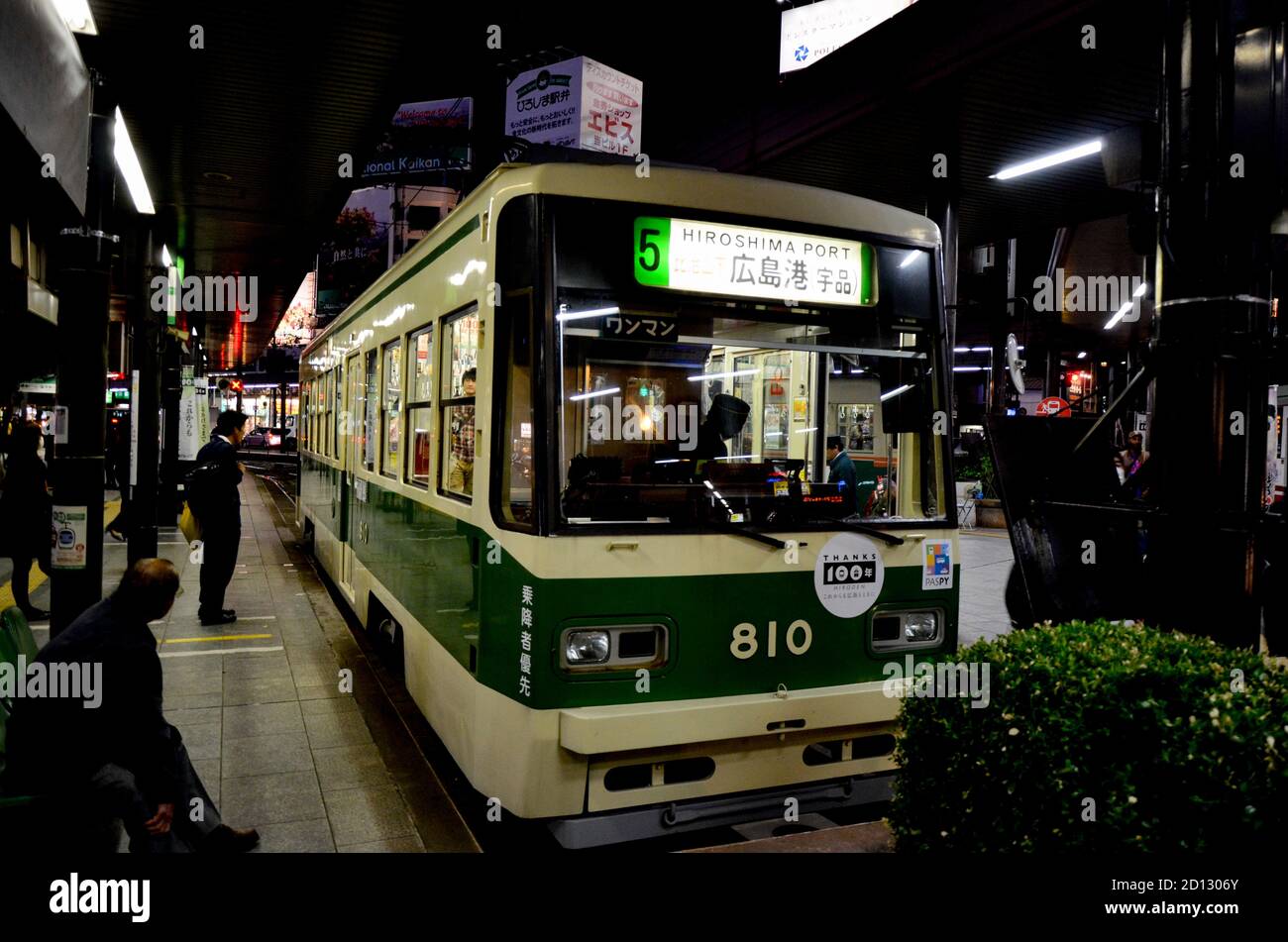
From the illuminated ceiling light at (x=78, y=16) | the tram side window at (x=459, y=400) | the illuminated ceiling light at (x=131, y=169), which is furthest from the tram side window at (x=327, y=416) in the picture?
the tram side window at (x=459, y=400)

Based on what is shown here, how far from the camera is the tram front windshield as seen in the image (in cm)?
405

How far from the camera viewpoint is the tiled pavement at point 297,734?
474 cm

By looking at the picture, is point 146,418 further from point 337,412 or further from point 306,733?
point 306,733

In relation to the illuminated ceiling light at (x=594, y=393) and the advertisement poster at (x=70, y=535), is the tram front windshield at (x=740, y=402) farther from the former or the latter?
the advertisement poster at (x=70, y=535)

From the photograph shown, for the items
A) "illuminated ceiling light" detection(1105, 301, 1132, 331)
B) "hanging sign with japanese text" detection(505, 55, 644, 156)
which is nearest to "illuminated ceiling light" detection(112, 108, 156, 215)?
"hanging sign with japanese text" detection(505, 55, 644, 156)

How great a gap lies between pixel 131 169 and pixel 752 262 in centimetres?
858

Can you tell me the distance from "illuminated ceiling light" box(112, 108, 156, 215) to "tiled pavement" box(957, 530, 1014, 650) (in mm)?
8454

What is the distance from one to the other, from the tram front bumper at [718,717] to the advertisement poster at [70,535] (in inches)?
119

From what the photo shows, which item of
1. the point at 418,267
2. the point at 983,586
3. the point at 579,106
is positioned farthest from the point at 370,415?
the point at 983,586

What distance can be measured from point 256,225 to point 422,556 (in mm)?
10198

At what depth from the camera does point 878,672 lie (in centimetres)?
450
